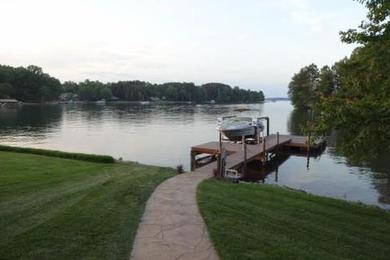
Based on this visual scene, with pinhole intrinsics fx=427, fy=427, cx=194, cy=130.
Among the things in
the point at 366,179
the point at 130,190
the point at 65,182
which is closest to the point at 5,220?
the point at 130,190

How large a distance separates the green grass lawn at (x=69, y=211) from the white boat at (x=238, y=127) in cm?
2270

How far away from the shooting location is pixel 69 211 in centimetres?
1038

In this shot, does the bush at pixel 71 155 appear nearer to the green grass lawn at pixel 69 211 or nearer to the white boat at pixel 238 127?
the green grass lawn at pixel 69 211

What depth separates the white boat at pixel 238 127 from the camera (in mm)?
40562

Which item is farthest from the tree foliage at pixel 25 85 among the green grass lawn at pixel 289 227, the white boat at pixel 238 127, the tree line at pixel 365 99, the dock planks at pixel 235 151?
the tree line at pixel 365 99

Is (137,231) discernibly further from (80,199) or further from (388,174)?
(388,174)

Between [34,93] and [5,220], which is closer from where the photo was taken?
[5,220]

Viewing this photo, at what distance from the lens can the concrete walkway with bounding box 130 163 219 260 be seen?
803 cm

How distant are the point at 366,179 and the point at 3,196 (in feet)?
75.0

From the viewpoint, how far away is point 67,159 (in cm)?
2327

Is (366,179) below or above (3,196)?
below

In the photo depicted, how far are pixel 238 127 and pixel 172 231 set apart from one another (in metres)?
31.9

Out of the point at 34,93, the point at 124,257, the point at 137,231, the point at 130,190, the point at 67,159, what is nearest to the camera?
the point at 124,257

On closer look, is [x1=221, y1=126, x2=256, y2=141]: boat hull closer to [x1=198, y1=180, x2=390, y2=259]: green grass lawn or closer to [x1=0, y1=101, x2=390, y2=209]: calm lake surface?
[x1=0, y1=101, x2=390, y2=209]: calm lake surface
